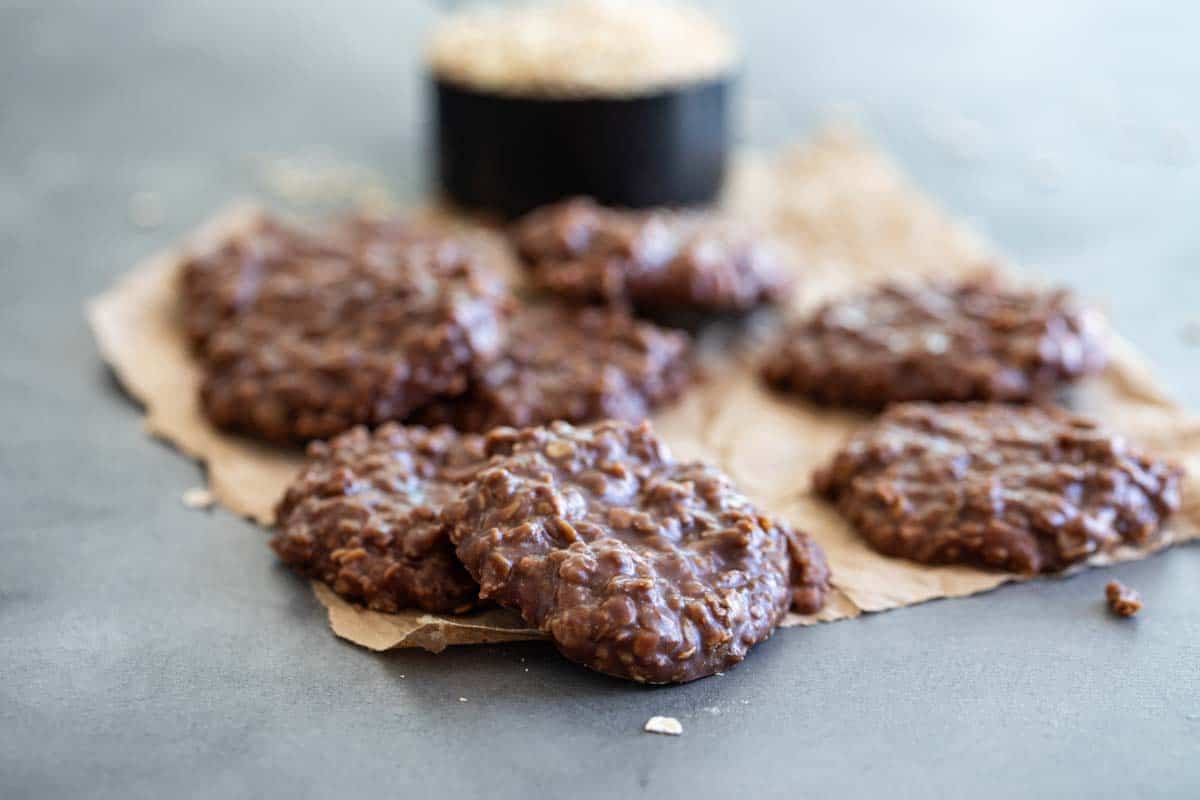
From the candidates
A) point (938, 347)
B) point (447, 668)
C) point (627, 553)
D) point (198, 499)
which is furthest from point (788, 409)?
point (198, 499)

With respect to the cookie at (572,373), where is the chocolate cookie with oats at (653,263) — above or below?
above

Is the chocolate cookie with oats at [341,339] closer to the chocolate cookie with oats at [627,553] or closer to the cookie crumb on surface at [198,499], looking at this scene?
the cookie crumb on surface at [198,499]

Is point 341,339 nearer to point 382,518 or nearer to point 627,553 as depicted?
point 382,518

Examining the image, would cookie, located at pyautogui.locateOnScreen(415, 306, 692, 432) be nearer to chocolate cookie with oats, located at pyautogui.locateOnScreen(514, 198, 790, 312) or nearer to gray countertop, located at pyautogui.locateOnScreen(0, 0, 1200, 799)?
chocolate cookie with oats, located at pyautogui.locateOnScreen(514, 198, 790, 312)

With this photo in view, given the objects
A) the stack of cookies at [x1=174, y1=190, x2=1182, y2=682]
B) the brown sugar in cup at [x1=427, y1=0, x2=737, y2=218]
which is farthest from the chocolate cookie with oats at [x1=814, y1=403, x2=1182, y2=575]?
the brown sugar in cup at [x1=427, y1=0, x2=737, y2=218]

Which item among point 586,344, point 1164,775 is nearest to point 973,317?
point 586,344

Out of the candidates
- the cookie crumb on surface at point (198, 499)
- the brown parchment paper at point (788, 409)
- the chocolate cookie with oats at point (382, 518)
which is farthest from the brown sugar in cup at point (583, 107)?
the cookie crumb on surface at point (198, 499)
